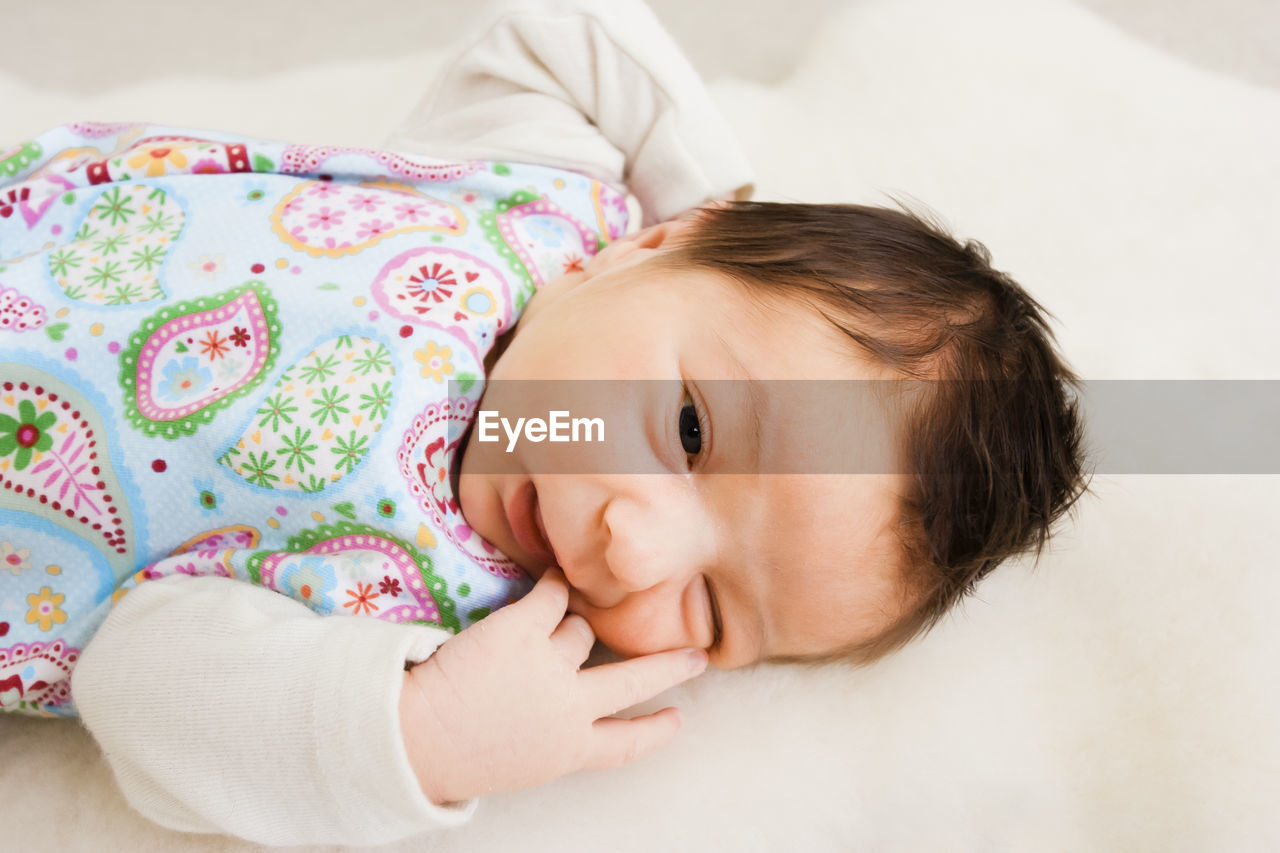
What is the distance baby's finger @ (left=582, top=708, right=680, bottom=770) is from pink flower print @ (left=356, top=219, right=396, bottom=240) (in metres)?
0.53

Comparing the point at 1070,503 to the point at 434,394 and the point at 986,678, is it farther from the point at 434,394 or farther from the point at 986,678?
the point at 434,394

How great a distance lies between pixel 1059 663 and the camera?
0.96m

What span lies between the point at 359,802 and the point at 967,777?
0.56 meters

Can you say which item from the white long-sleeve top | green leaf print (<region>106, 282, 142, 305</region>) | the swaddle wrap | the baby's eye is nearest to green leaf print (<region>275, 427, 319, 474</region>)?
the swaddle wrap

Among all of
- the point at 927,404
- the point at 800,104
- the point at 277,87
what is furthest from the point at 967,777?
the point at 277,87

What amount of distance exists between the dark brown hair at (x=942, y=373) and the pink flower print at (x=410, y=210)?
279 mm

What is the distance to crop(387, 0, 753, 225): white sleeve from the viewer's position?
1.18m

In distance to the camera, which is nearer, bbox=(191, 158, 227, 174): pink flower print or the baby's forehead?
the baby's forehead

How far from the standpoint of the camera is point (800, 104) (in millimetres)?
1496

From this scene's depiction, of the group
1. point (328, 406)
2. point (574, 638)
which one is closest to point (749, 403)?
point (574, 638)

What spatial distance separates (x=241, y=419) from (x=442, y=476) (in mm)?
189

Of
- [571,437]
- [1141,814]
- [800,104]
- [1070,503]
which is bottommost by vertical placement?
[1141,814]

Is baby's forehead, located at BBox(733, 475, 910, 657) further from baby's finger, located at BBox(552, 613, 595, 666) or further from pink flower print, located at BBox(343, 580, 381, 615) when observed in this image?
pink flower print, located at BBox(343, 580, 381, 615)

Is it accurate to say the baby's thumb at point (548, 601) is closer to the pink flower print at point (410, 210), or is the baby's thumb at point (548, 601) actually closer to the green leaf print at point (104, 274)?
the pink flower print at point (410, 210)
